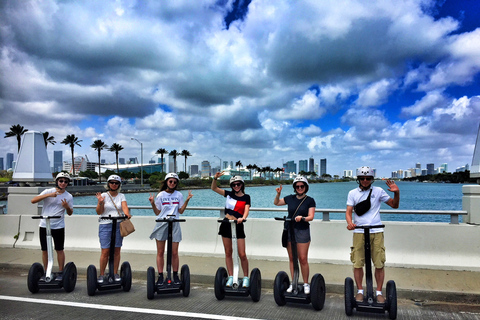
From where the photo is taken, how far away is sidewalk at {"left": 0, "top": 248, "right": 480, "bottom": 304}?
5.79 m

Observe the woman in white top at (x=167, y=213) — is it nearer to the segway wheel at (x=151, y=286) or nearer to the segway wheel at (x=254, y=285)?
the segway wheel at (x=151, y=286)

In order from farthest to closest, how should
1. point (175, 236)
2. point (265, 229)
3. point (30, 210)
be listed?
point (30, 210) → point (265, 229) → point (175, 236)

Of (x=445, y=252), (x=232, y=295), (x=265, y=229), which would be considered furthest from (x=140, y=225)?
(x=445, y=252)

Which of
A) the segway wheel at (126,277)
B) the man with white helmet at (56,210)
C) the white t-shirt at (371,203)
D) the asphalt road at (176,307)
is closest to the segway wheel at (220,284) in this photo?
the asphalt road at (176,307)

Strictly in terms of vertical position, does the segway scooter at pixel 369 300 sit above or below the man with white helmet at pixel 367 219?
below

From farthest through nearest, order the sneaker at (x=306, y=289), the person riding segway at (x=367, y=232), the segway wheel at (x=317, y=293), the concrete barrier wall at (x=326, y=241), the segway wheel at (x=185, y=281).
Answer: the concrete barrier wall at (x=326, y=241) → the segway wheel at (x=185, y=281) → the sneaker at (x=306, y=289) → the segway wheel at (x=317, y=293) → the person riding segway at (x=367, y=232)

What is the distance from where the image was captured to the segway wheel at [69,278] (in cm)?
619

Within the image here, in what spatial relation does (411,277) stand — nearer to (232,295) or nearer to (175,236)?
(232,295)

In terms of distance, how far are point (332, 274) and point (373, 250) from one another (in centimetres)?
190

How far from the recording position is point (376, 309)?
485cm

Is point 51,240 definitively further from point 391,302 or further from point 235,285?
point 391,302

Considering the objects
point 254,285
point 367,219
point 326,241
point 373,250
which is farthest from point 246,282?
point 326,241

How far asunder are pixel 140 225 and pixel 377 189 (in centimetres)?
585

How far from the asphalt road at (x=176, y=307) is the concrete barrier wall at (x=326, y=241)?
1.66m
